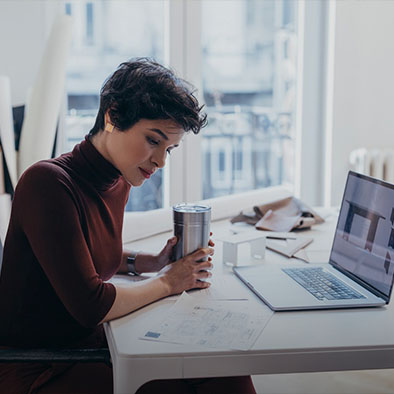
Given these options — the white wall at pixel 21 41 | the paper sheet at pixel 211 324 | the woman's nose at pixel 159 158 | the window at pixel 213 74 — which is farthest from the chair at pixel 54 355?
the window at pixel 213 74

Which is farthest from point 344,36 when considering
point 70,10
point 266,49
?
point 70,10

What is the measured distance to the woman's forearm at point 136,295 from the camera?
1.29 m

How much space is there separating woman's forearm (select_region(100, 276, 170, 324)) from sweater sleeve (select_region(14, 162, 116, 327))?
0.01 metres

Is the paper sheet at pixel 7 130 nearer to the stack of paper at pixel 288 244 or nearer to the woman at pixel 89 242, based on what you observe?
the woman at pixel 89 242

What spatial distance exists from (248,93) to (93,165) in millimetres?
2353

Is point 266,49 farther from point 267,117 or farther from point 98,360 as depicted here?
point 98,360

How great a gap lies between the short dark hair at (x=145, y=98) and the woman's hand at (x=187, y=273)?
31 centimetres

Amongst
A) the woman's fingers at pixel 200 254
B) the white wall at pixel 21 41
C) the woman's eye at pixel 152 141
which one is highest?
the white wall at pixel 21 41

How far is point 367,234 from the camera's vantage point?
1479 millimetres

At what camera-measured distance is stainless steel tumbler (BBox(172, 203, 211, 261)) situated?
4.87ft

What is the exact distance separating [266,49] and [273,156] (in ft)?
2.12

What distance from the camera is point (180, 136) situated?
147 cm

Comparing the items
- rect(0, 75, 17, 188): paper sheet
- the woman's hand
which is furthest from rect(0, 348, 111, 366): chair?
rect(0, 75, 17, 188): paper sheet

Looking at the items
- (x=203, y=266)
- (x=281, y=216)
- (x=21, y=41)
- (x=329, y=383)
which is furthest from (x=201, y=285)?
(x=21, y=41)
